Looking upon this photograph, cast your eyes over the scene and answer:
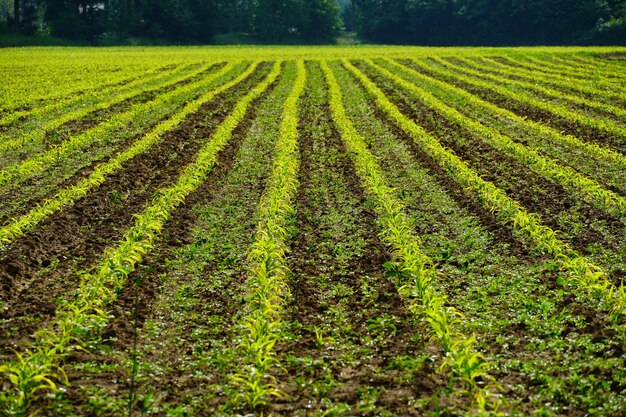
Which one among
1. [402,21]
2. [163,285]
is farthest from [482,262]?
[402,21]

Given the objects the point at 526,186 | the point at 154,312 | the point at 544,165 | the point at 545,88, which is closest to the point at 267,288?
the point at 154,312

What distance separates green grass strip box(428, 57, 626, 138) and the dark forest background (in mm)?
47075

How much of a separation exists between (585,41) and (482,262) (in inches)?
3056

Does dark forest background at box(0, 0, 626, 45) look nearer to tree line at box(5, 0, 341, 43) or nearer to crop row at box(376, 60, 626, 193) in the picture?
tree line at box(5, 0, 341, 43)

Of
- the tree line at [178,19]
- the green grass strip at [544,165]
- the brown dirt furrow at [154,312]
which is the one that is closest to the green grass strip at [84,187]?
the brown dirt furrow at [154,312]

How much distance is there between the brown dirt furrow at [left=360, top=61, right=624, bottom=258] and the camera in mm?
10834

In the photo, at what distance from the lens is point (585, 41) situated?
7794 centimetres

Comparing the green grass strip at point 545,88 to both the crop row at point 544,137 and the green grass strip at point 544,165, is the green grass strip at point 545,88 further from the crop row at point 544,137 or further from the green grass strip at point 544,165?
the green grass strip at point 544,165

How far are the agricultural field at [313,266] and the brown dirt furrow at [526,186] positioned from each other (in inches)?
3.1

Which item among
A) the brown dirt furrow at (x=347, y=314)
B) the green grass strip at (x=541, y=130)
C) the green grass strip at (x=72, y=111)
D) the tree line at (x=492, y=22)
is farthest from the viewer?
the tree line at (x=492, y=22)

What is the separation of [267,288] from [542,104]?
19240mm

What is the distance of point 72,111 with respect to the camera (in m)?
23.9

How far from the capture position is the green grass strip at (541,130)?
16.1 metres

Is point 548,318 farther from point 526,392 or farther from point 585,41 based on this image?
point 585,41
